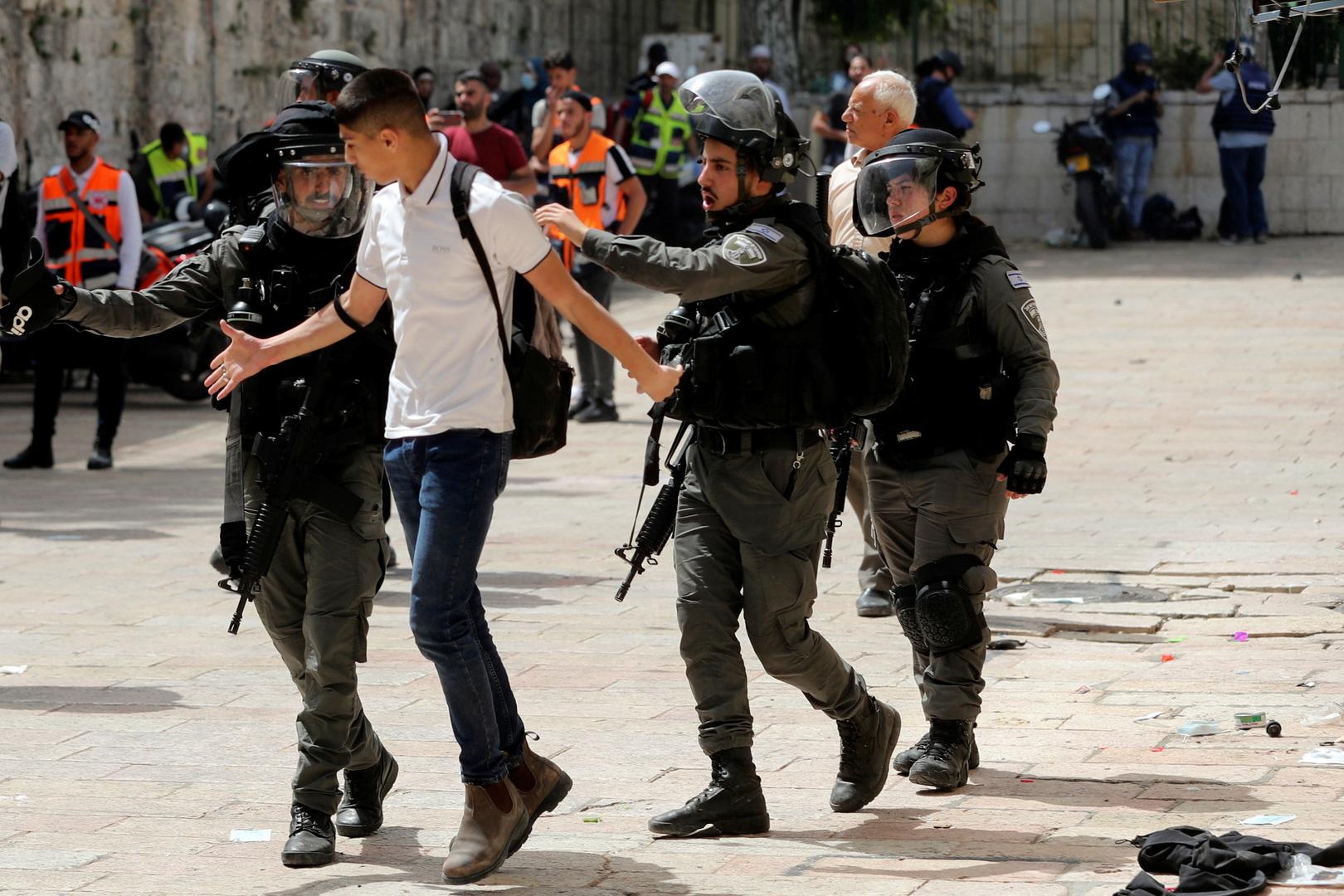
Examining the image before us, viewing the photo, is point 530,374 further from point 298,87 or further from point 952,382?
point 298,87

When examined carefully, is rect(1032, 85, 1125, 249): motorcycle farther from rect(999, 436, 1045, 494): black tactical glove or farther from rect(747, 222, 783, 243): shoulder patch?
rect(747, 222, 783, 243): shoulder patch

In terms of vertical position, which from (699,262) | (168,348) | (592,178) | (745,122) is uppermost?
(745,122)

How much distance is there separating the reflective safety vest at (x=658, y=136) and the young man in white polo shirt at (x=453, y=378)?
15.2 m

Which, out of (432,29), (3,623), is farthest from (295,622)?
(432,29)

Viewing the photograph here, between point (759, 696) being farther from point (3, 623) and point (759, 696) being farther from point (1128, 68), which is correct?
point (1128, 68)

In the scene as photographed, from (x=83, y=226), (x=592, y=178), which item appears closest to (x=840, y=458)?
(x=592, y=178)

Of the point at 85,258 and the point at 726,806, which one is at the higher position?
the point at 85,258

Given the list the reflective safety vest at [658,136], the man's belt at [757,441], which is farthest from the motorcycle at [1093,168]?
the man's belt at [757,441]

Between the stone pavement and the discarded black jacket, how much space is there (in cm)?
10

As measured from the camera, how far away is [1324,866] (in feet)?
15.1

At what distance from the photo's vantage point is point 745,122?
5137mm

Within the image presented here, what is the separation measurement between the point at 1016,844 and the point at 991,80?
838 inches

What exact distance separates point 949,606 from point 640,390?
1.12 metres

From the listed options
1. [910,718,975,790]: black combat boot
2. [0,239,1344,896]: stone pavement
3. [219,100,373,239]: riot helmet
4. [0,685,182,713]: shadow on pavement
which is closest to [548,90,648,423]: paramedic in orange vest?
[0,239,1344,896]: stone pavement
